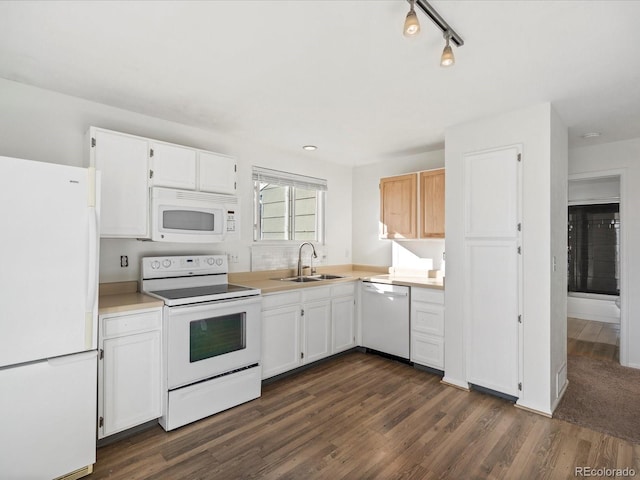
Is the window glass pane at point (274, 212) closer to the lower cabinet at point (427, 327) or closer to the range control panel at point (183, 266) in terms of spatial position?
the range control panel at point (183, 266)

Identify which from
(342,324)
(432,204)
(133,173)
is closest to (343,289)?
(342,324)

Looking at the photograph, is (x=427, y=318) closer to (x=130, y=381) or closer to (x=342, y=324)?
(x=342, y=324)

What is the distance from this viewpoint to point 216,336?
8.79 feet

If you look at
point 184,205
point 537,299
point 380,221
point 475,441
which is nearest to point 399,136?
point 380,221

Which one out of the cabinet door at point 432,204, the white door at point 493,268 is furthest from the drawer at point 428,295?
the cabinet door at point 432,204

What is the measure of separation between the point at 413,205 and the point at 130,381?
3.13 meters

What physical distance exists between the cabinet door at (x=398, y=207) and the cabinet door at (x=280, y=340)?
5.06ft

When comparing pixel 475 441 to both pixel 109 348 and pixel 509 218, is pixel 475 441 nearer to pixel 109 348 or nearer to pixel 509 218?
pixel 509 218

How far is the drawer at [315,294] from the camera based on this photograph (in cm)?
344

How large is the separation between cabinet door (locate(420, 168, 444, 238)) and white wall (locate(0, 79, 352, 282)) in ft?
5.10

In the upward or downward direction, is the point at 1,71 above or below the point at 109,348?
above

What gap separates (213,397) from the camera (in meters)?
2.61

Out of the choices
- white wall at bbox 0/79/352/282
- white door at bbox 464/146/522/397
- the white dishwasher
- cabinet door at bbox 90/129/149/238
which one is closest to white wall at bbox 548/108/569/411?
white door at bbox 464/146/522/397

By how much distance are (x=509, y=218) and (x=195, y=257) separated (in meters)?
2.72
